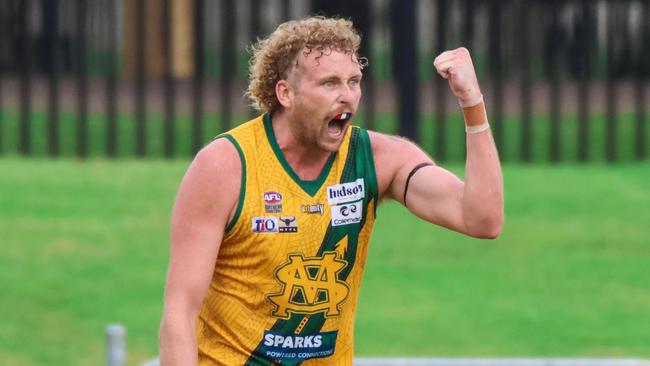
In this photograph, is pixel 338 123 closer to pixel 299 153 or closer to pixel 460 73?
pixel 299 153

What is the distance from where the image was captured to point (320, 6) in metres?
13.5

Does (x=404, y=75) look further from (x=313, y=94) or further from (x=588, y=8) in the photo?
(x=313, y=94)

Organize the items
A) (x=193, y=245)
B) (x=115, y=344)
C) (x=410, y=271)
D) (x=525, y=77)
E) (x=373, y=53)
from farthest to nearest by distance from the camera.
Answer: (x=373, y=53), (x=525, y=77), (x=410, y=271), (x=115, y=344), (x=193, y=245)

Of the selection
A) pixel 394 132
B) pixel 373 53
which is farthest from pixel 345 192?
pixel 373 53

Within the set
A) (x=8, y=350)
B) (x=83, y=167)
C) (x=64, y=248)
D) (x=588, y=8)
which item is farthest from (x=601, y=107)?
(x=8, y=350)

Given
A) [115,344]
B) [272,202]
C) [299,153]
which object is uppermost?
[299,153]

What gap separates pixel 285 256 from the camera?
492 centimetres

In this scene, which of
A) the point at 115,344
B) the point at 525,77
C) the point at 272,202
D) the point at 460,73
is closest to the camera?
Result: the point at 460,73

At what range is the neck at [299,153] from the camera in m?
4.98

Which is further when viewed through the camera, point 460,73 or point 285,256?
point 285,256

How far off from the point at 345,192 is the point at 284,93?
1.13 ft

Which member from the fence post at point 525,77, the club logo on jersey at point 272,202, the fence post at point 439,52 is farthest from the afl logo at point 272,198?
the fence post at point 525,77

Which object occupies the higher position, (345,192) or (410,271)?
(345,192)

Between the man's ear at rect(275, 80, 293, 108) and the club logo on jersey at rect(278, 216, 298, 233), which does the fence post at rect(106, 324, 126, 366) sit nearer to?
the club logo on jersey at rect(278, 216, 298, 233)
